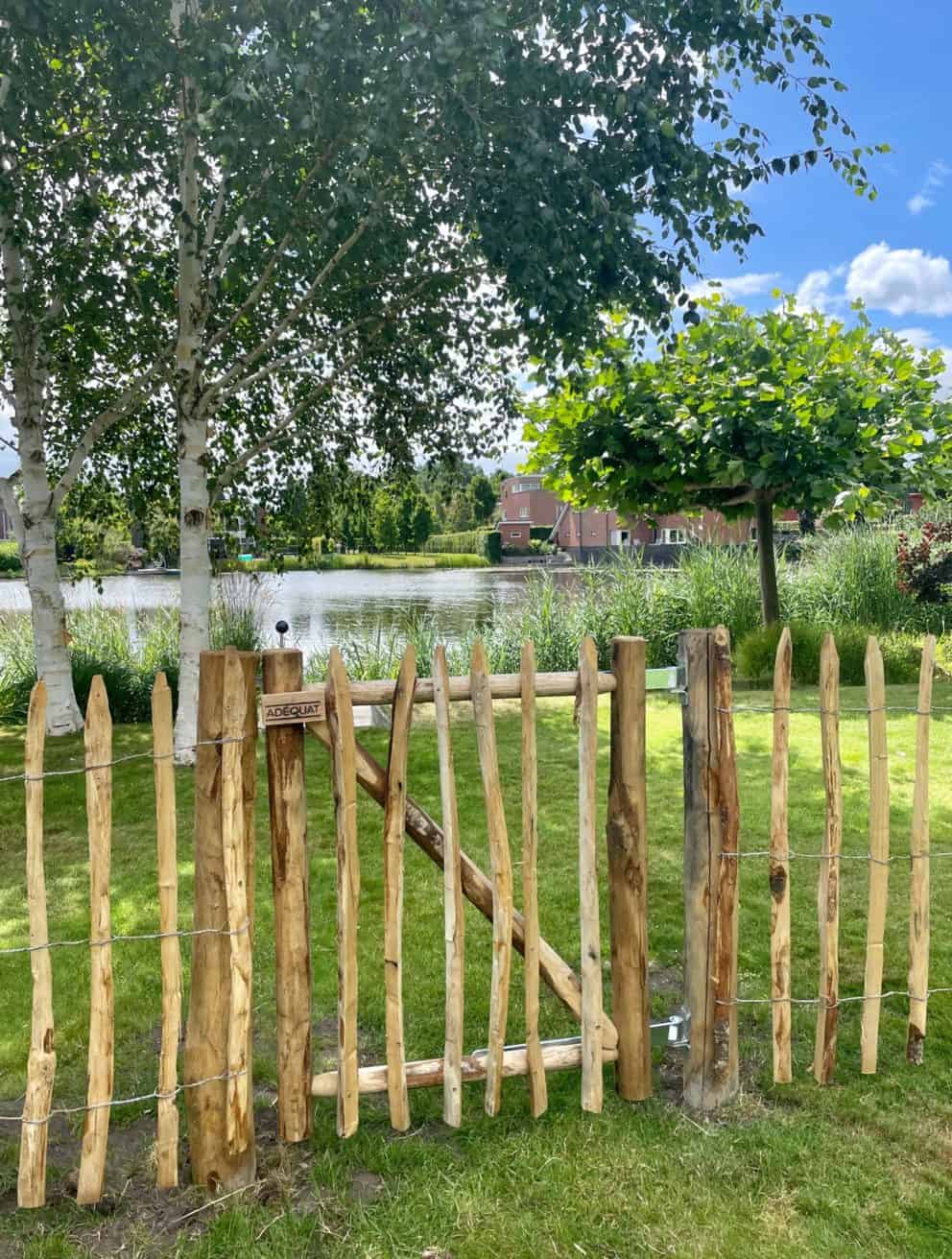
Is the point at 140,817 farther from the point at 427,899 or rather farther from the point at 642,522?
the point at 642,522

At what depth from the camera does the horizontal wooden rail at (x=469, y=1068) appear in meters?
2.40

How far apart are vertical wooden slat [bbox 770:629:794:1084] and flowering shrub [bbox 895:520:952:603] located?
32.1 feet

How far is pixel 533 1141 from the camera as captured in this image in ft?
7.80

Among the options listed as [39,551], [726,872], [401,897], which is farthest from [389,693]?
[39,551]

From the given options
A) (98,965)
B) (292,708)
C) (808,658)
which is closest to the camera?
(98,965)

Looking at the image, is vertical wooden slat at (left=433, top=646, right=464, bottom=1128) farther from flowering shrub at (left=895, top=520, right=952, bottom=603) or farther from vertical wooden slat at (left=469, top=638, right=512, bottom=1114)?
flowering shrub at (left=895, top=520, right=952, bottom=603)

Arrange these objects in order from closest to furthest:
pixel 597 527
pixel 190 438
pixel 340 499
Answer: pixel 190 438, pixel 340 499, pixel 597 527

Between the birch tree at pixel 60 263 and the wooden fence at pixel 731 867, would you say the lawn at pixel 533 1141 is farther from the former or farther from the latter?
the birch tree at pixel 60 263

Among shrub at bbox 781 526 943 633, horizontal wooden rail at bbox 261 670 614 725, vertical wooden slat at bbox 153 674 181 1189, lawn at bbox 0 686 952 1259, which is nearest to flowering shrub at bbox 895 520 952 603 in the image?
shrub at bbox 781 526 943 633

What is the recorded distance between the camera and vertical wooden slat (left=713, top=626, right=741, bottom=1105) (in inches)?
96.6

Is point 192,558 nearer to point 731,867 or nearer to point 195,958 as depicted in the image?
point 195,958

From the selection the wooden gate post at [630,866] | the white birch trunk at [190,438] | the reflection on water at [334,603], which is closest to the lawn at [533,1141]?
the wooden gate post at [630,866]

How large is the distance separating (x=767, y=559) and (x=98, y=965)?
28.3 ft

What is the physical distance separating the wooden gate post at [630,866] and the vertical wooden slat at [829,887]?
0.58 meters
